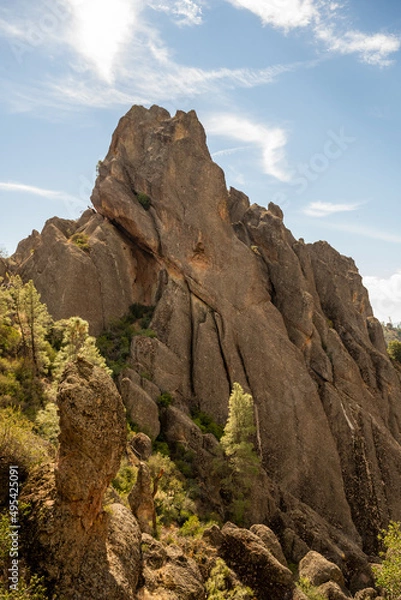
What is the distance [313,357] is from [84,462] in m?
40.5

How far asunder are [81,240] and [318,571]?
4243cm

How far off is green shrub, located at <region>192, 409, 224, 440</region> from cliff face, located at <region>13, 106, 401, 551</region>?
38.7 inches

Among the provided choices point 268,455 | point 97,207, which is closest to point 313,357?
point 268,455

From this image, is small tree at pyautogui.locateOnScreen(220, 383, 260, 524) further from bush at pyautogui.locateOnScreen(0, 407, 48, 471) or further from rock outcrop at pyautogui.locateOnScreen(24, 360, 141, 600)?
bush at pyautogui.locateOnScreen(0, 407, 48, 471)

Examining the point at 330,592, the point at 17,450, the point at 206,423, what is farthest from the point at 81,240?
the point at 330,592

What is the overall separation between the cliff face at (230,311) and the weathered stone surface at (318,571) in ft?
36.1

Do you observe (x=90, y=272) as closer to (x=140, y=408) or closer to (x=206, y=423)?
(x=140, y=408)

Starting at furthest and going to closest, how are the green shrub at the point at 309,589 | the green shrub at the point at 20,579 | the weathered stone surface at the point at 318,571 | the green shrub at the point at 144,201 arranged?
the green shrub at the point at 144,201
the weathered stone surface at the point at 318,571
the green shrub at the point at 309,589
the green shrub at the point at 20,579

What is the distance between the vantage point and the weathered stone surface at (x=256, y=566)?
22453 millimetres

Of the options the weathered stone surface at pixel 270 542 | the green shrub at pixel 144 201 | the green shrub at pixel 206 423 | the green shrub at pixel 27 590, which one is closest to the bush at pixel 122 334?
the green shrub at pixel 206 423

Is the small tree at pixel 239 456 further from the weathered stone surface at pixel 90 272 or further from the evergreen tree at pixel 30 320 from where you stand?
the weathered stone surface at pixel 90 272

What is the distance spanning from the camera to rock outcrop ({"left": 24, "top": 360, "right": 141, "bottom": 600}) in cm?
1316

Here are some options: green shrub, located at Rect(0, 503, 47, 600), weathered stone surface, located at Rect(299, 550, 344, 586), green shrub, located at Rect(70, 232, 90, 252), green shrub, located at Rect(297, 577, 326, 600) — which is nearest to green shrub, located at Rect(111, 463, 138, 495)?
green shrub, located at Rect(297, 577, 326, 600)

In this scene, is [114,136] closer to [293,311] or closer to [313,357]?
[293,311]
